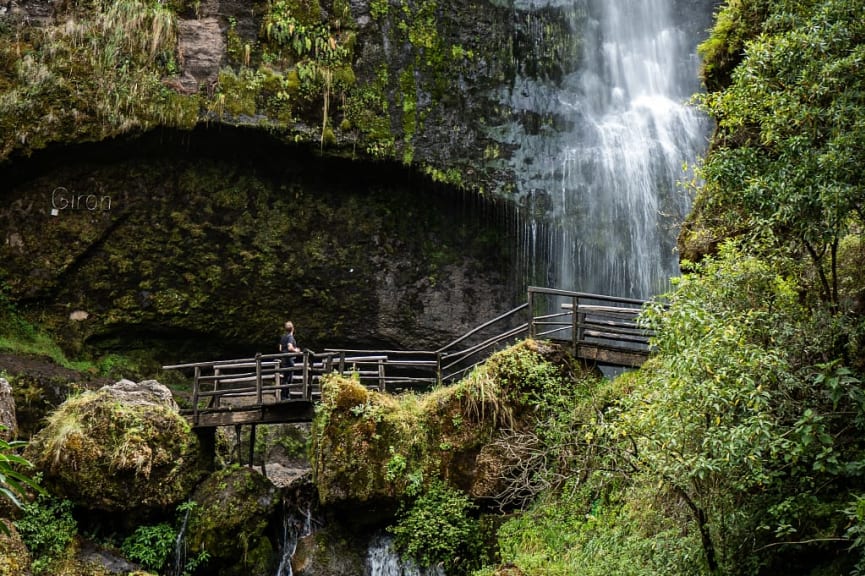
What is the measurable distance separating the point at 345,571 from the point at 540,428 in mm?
3461

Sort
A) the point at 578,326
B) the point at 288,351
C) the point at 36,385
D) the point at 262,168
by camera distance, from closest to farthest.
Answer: the point at 578,326 < the point at 288,351 < the point at 36,385 < the point at 262,168

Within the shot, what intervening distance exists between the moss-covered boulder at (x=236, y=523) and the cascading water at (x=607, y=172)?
10061 millimetres

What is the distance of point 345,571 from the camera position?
36.0 ft

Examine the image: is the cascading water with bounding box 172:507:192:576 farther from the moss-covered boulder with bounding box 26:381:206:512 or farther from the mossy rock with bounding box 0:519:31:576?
the mossy rock with bounding box 0:519:31:576

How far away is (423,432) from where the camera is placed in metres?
11.5

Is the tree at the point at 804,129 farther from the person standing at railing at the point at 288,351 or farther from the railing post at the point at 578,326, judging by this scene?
the person standing at railing at the point at 288,351

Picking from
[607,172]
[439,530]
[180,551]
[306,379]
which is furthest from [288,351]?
[607,172]

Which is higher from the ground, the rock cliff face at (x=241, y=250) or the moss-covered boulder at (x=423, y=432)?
the rock cliff face at (x=241, y=250)

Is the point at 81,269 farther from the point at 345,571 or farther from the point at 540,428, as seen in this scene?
the point at 540,428

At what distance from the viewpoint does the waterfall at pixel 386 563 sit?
35.4 ft

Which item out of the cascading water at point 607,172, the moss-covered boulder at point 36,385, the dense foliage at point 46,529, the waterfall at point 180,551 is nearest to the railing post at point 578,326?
the waterfall at point 180,551

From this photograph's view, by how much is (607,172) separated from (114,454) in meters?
13.6

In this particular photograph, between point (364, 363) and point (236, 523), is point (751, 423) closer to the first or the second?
point (364, 363)

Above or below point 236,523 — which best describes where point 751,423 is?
above
